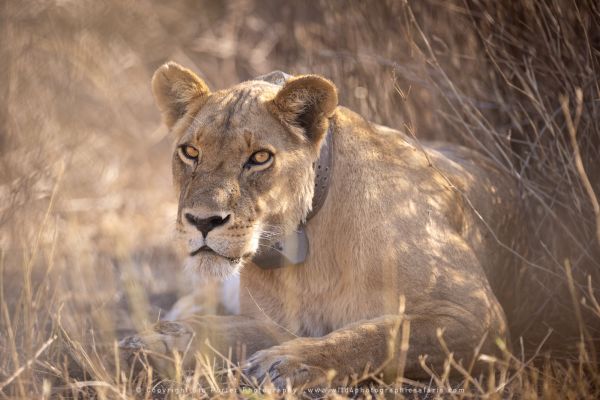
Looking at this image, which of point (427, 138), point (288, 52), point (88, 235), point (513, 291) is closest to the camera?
point (513, 291)

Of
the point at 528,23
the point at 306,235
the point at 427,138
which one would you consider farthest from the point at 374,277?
the point at 427,138

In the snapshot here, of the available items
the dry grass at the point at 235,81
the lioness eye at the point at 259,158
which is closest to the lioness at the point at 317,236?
the lioness eye at the point at 259,158

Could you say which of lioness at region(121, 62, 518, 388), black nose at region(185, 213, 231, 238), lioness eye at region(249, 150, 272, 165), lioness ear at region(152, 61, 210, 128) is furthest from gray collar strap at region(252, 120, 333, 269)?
lioness ear at region(152, 61, 210, 128)

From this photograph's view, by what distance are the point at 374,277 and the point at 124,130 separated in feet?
16.8

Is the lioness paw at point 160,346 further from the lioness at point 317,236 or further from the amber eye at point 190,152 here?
the amber eye at point 190,152

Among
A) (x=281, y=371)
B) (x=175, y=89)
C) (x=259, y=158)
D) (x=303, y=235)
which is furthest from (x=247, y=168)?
(x=281, y=371)

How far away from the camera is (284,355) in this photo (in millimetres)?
2629

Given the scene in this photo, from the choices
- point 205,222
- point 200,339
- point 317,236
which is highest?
point 205,222

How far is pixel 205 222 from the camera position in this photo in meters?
2.75

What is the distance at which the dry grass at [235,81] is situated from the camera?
2965 millimetres

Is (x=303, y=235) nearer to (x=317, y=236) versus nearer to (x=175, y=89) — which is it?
(x=317, y=236)

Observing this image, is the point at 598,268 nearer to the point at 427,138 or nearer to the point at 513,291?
the point at 513,291

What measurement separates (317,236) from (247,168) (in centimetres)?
Answer: 41

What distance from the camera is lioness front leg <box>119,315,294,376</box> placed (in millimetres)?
3027
